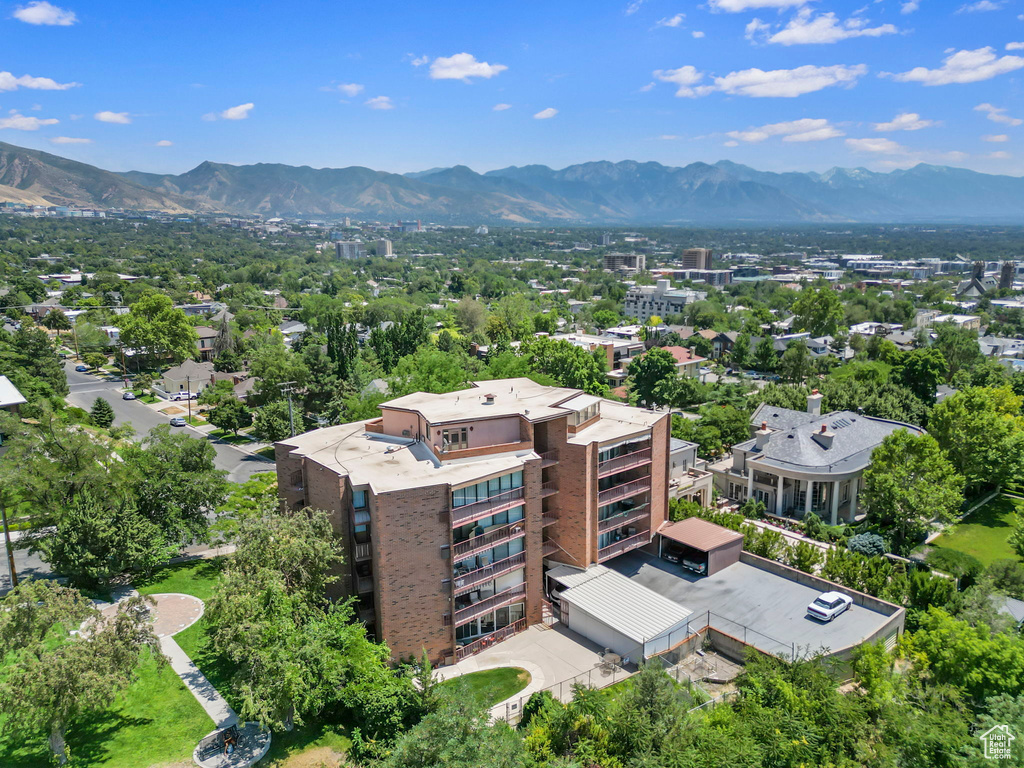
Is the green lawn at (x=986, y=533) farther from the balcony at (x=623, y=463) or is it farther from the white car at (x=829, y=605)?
the balcony at (x=623, y=463)

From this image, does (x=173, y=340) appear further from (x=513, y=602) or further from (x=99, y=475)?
(x=513, y=602)

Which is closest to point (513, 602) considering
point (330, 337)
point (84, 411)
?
point (330, 337)

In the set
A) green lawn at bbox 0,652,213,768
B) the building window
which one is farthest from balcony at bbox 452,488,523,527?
green lawn at bbox 0,652,213,768

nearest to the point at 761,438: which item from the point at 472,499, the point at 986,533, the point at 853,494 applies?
the point at 853,494

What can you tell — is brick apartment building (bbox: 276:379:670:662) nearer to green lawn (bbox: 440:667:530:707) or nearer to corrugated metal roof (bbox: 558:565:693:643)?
corrugated metal roof (bbox: 558:565:693:643)

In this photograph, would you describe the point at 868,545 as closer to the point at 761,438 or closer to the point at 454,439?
the point at 761,438

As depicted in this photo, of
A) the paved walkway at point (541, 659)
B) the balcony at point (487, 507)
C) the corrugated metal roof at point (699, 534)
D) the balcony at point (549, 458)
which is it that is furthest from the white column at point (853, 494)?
the balcony at point (487, 507)
